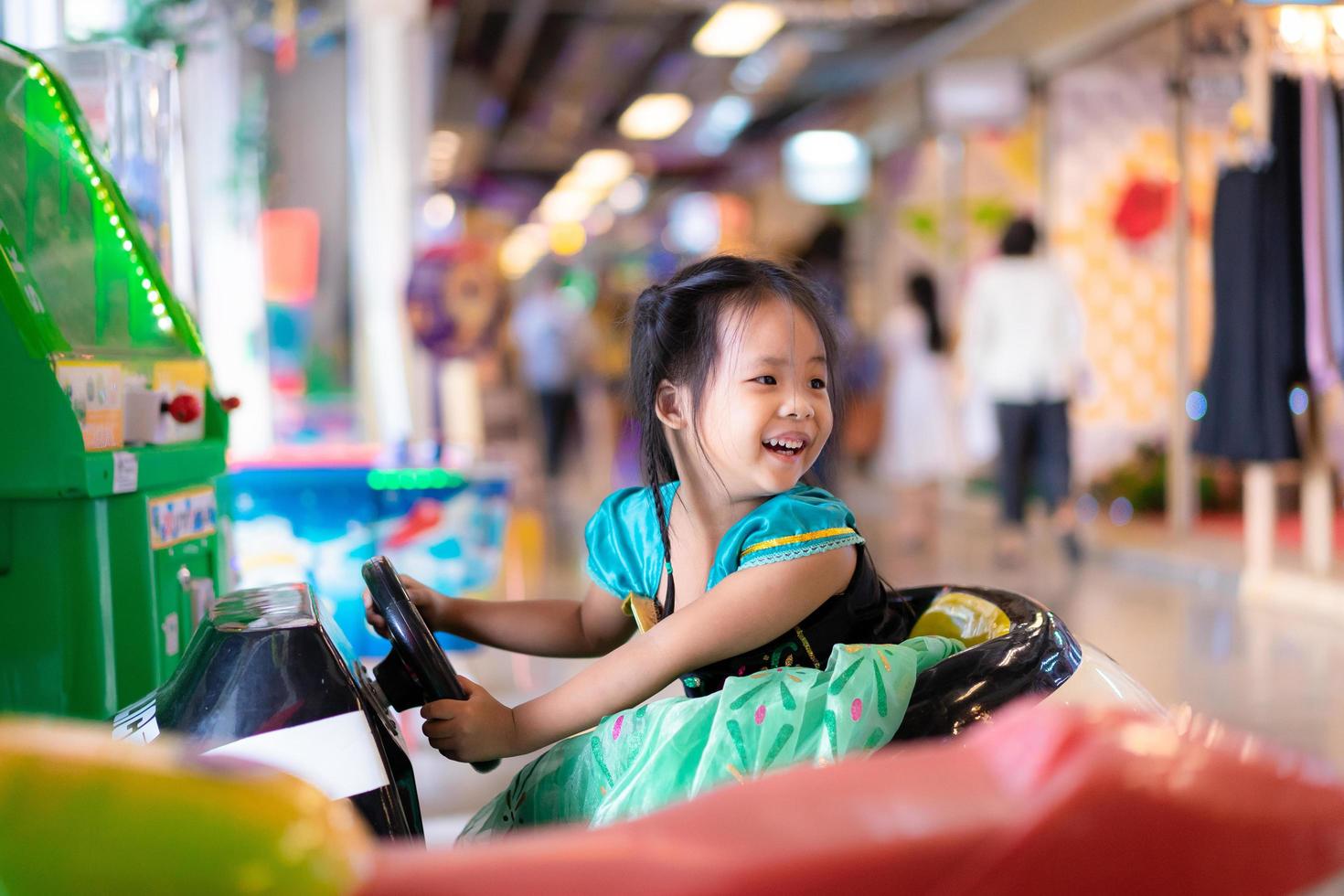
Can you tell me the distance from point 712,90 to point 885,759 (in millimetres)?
11536

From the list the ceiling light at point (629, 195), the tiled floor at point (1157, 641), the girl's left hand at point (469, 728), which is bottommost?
the tiled floor at point (1157, 641)

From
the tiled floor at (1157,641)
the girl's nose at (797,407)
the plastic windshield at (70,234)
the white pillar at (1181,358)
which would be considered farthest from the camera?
the white pillar at (1181,358)

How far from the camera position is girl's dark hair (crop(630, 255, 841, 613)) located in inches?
60.9

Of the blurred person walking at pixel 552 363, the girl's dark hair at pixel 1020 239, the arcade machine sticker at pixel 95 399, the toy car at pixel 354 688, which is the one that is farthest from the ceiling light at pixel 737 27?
the toy car at pixel 354 688

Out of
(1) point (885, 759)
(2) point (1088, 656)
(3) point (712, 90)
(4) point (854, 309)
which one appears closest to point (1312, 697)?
(2) point (1088, 656)

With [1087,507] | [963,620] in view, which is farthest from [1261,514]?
[963,620]

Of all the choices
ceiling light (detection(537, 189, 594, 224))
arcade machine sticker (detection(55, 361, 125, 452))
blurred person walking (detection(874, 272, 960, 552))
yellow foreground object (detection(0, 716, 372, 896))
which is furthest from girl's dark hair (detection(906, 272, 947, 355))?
ceiling light (detection(537, 189, 594, 224))

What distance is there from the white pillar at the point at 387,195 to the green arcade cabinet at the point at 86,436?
3073mm

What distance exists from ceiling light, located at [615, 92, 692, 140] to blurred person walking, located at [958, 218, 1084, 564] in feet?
20.6

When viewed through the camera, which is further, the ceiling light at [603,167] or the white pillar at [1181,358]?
the ceiling light at [603,167]

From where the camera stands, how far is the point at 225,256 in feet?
18.3

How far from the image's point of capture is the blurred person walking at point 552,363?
9.41 m

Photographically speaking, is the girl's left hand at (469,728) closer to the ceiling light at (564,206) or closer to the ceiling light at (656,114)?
the ceiling light at (656,114)

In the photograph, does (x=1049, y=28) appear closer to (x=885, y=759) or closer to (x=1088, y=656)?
(x=1088, y=656)
